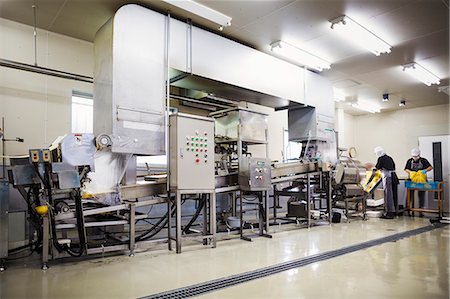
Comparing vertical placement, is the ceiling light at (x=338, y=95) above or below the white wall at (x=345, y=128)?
above

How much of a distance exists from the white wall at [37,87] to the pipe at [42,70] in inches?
10.3

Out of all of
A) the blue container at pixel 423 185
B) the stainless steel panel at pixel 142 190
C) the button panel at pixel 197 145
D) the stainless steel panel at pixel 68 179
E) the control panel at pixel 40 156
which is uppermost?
the button panel at pixel 197 145

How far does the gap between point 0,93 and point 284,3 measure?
377cm

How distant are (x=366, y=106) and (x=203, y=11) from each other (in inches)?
268

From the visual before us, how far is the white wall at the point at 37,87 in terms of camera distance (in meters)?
4.23

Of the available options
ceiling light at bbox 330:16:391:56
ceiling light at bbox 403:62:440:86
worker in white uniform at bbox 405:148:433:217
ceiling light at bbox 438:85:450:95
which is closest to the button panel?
ceiling light at bbox 330:16:391:56

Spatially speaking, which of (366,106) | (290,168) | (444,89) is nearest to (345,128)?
(366,106)

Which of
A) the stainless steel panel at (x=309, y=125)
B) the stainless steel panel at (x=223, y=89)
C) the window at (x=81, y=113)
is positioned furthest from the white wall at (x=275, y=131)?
the window at (x=81, y=113)

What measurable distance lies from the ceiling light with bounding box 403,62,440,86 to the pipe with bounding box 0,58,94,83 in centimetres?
561

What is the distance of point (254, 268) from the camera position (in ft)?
10.1

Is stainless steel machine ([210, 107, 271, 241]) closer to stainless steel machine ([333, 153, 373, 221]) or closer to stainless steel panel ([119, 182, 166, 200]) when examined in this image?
stainless steel panel ([119, 182, 166, 200])

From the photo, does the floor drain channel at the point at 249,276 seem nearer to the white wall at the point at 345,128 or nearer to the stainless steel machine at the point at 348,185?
the stainless steel machine at the point at 348,185

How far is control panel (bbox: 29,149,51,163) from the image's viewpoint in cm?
293

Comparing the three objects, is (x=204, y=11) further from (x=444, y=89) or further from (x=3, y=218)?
(x=444, y=89)
